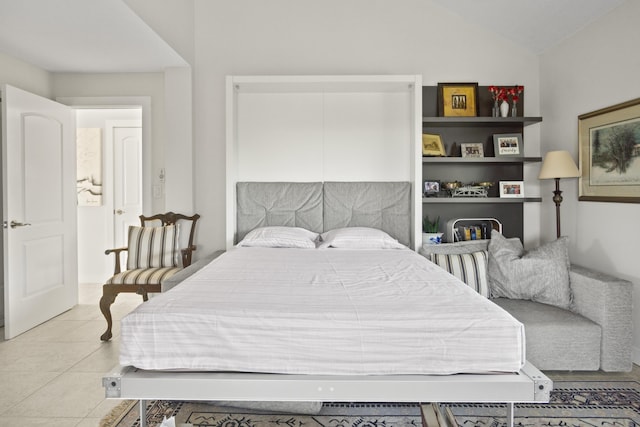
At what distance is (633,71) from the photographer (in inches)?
115

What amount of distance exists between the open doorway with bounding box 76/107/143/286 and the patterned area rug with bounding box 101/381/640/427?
11.5 feet

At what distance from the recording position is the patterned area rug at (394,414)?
7.34ft

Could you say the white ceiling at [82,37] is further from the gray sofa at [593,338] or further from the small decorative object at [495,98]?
the gray sofa at [593,338]

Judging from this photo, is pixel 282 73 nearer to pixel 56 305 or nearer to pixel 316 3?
pixel 316 3

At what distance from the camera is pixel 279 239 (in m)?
3.60

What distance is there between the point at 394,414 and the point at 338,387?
0.81 m

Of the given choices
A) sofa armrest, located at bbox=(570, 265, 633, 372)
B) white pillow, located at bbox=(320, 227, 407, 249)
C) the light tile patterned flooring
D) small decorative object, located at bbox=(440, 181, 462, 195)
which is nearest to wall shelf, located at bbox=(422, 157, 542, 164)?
small decorative object, located at bbox=(440, 181, 462, 195)

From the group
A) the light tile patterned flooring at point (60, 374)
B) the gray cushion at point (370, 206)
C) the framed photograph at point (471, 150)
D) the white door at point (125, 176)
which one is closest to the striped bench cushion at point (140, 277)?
the light tile patterned flooring at point (60, 374)

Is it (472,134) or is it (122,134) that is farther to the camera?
(122,134)

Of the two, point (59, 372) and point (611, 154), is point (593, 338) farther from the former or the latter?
point (59, 372)

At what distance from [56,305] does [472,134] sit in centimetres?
417

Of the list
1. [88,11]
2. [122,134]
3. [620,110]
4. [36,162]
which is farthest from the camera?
[122,134]

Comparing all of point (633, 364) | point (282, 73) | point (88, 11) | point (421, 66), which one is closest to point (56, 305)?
point (88, 11)

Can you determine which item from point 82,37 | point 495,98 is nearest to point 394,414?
point 495,98
